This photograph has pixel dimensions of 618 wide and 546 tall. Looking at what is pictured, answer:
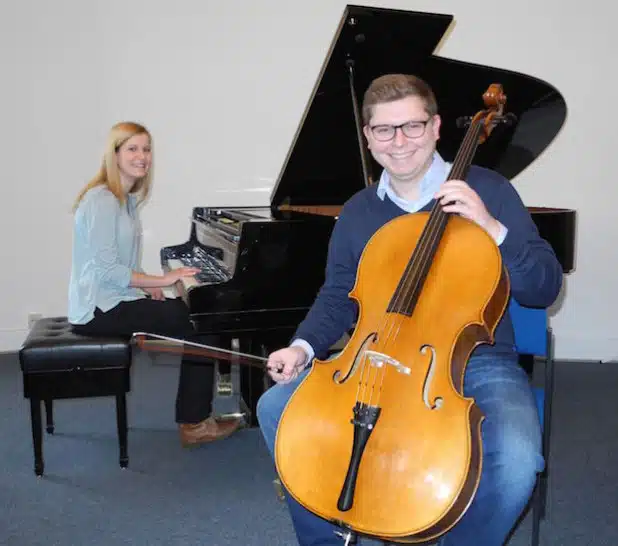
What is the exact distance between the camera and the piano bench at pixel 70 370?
245cm

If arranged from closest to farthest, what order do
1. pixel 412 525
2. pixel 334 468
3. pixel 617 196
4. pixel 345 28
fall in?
pixel 412 525
pixel 334 468
pixel 345 28
pixel 617 196

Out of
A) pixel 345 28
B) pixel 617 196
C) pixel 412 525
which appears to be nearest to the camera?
pixel 412 525

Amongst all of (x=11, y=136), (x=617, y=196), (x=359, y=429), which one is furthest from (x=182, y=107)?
(x=359, y=429)

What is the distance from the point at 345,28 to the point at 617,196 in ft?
8.46

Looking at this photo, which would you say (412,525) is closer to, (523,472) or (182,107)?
(523,472)

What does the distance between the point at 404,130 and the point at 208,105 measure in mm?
2771

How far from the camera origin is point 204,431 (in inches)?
109

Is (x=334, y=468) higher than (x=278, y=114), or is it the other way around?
(x=278, y=114)

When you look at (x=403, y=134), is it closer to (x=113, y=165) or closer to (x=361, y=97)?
(x=361, y=97)

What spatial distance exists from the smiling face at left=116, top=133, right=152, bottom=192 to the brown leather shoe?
103 centimetres

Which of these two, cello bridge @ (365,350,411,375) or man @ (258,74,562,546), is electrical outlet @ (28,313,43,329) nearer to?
man @ (258,74,562,546)

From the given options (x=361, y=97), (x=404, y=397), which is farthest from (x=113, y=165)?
(x=404, y=397)

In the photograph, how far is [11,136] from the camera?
13.3 ft

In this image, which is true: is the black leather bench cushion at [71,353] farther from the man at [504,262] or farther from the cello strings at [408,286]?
the cello strings at [408,286]
